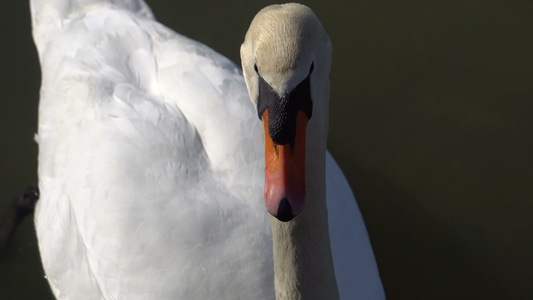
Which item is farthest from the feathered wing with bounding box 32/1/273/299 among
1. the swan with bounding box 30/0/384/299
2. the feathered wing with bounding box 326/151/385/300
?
the feathered wing with bounding box 326/151/385/300

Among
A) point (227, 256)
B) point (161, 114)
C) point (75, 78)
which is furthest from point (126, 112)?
point (227, 256)

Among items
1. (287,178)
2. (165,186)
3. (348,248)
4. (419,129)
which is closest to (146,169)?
(165,186)

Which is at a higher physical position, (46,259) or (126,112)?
(126,112)

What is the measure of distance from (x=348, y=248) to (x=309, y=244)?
118 centimetres

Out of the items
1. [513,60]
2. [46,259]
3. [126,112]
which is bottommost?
[46,259]

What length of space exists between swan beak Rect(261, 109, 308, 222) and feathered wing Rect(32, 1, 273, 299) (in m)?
1.22

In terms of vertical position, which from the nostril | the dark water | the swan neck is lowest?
the dark water

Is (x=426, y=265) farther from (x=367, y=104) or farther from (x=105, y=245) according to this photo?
(x=105, y=245)

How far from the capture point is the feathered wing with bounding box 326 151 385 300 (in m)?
3.57

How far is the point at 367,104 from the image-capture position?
556 centimetres

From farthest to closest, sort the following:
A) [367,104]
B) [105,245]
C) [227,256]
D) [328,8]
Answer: [328,8]
[367,104]
[105,245]
[227,256]

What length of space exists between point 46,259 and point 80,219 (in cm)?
61

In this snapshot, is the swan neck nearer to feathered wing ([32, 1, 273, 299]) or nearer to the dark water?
feathered wing ([32, 1, 273, 299])

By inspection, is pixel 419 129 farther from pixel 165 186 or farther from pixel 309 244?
Answer: pixel 309 244
